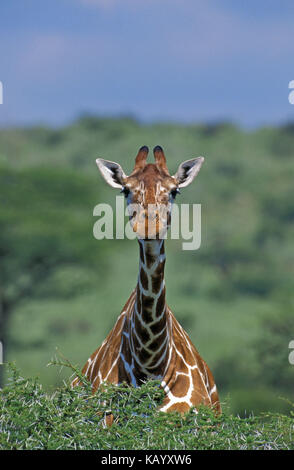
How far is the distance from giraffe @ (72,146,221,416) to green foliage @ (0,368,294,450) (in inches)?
21.4

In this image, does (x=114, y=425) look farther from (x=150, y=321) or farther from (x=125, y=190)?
(x=125, y=190)

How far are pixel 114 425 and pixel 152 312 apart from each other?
105cm

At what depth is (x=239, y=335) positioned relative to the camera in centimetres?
3062

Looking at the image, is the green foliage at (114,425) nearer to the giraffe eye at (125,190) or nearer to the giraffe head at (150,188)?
the giraffe head at (150,188)

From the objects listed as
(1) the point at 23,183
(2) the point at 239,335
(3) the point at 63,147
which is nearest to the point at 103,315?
(2) the point at 239,335

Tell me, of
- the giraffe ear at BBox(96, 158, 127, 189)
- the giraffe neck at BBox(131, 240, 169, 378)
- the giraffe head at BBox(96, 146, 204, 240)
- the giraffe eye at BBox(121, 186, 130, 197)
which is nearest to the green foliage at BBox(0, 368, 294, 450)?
the giraffe neck at BBox(131, 240, 169, 378)

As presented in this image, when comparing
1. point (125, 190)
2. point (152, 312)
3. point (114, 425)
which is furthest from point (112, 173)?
point (114, 425)

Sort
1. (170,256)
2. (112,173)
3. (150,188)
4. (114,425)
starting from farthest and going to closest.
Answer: (170,256)
(112,173)
(150,188)
(114,425)

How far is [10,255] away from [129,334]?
18.9m

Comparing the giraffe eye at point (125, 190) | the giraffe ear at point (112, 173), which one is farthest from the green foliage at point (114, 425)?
the giraffe ear at point (112, 173)

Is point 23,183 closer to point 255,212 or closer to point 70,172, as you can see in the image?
point 70,172

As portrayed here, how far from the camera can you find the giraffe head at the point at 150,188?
4.91 m

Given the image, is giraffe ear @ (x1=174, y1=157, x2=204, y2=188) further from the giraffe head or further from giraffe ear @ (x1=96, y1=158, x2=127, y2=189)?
giraffe ear @ (x1=96, y1=158, x2=127, y2=189)

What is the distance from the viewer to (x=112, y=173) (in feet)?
17.6
